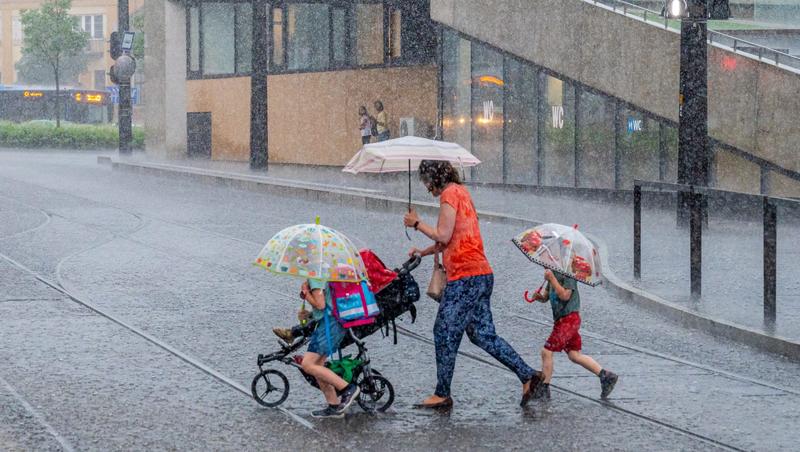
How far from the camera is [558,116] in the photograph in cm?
2539

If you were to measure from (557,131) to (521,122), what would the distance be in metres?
1.24

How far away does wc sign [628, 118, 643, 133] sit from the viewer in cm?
2338

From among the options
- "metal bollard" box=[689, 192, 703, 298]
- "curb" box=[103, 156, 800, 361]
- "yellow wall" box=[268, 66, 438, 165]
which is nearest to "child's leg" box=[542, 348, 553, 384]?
"curb" box=[103, 156, 800, 361]

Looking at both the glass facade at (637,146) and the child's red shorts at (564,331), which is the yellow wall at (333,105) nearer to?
the glass facade at (637,146)

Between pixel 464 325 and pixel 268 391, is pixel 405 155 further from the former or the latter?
pixel 268 391

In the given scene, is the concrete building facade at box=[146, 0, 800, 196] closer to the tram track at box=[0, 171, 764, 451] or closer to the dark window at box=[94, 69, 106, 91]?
the tram track at box=[0, 171, 764, 451]

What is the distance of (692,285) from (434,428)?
221 inches

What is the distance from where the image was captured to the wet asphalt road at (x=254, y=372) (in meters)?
7.51

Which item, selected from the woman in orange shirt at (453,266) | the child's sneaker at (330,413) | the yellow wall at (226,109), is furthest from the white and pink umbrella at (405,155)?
the yellow wall at (226,109)

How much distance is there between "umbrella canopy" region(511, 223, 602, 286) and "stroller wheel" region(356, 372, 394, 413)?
1180 millimetres

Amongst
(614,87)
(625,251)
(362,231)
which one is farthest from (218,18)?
(625,251)

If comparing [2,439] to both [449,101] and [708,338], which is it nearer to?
[708,338]

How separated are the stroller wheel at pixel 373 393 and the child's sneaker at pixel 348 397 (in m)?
0.18

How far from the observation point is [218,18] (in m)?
40.6
